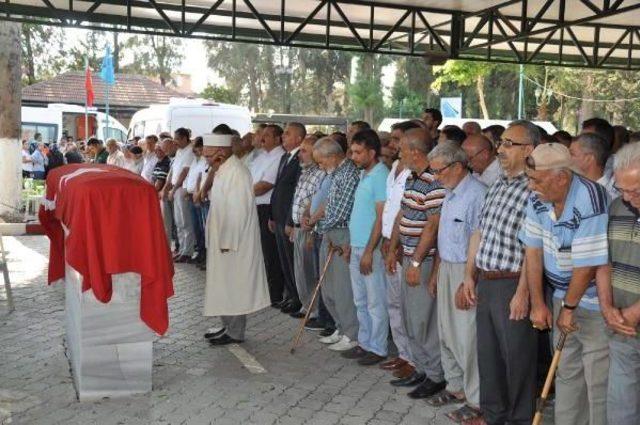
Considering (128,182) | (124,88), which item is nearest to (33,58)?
(124,88)

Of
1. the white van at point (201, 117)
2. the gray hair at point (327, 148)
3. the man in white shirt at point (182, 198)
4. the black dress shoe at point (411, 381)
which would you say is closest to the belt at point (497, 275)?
the black dress shoe at point (411, 381)

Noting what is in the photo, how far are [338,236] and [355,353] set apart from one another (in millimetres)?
977

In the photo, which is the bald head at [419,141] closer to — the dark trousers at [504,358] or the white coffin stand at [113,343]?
the dark trousers at [504,358]

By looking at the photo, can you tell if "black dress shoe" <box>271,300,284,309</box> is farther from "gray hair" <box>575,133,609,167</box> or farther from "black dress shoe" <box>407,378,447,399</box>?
"gray hair" <box>575,133,609,167</box>

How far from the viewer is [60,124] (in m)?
23.3

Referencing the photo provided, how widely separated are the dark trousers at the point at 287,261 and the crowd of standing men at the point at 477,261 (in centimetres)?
8

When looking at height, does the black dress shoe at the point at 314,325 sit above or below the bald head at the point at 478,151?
below

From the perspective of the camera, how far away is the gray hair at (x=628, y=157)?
3098 millimetres

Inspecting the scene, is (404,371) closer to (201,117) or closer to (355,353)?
(355,353)

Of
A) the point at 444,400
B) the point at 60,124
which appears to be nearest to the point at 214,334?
the point at 444,400

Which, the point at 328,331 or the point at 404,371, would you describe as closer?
the point at 404,371

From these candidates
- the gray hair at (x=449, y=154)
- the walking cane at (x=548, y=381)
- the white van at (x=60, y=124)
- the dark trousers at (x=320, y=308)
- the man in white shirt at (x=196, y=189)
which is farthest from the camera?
the white van at (x=60, y=124)

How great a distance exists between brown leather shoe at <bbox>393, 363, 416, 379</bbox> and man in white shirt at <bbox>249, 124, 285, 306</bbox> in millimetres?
2762

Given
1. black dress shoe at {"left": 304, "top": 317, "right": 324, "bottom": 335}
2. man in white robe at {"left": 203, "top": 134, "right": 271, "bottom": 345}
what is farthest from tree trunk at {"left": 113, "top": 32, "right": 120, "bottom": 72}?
man in white robe at {"left": 203, "top": 134, "right": 271, "bottom": 345}
